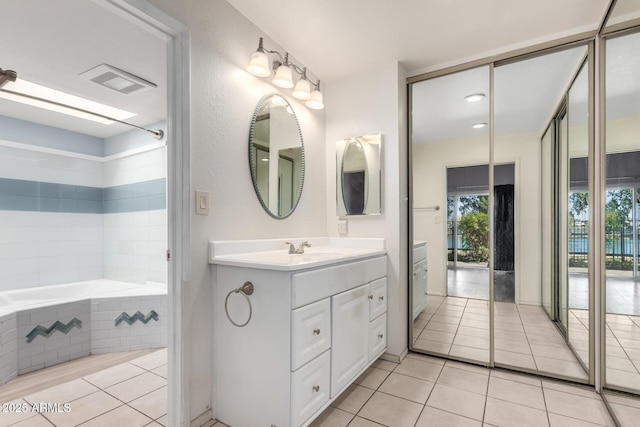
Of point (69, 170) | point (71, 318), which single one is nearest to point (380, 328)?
point (71, 318)

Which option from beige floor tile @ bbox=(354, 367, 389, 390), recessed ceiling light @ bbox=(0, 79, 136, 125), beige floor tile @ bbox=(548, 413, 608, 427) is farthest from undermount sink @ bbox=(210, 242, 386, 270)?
recessed ceiling light @ bbox=(0, 79, 136, 125)

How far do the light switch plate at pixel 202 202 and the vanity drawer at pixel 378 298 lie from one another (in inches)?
46.2

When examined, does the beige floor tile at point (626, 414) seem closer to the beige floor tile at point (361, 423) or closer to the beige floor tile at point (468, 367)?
the beige floor tile at point (468, 367)

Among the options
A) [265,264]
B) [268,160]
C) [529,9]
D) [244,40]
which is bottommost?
[265,264]

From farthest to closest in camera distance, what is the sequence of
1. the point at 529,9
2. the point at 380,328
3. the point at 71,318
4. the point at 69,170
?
the point at 69,170
the point at 71,318
the point at 380,328
the point at 529,9

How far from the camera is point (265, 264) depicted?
1.40 metres

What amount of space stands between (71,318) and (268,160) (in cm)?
201

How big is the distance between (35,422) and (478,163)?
313 cm

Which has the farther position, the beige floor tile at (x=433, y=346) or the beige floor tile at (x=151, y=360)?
the beige floor tile at (x=433, y=346)

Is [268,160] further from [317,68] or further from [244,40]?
[317,68]

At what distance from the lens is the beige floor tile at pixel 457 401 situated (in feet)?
5.52

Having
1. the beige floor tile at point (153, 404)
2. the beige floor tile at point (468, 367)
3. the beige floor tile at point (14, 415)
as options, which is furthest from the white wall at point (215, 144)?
the beige floor tile at point (468, 367)

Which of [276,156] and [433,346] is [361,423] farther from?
[276,156]

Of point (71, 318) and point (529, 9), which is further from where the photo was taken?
point (71, 318)
